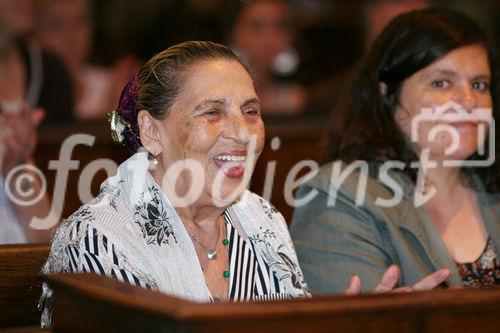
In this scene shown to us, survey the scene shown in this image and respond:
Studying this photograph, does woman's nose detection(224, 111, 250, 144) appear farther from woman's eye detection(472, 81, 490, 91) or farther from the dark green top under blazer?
woman's eye detection(472, 81, 490, 91)

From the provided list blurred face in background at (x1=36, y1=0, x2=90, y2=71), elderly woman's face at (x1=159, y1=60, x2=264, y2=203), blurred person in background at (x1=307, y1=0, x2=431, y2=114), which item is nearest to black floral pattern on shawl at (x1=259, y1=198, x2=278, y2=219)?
elderly woman's face at (x1=159, y1=60, x2=264, y2=203)

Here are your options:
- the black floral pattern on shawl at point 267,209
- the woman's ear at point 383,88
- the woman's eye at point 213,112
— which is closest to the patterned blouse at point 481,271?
the woman's ear at point 383,88

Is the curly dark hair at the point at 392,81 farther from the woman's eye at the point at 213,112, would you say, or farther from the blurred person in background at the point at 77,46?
the blurred person in background at the point at 77,46

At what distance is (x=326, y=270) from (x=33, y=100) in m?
2.07

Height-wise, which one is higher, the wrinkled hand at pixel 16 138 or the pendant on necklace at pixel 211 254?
the wrinkled hand at pixel 16 138

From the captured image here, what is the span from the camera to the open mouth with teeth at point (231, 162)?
8.70 feet

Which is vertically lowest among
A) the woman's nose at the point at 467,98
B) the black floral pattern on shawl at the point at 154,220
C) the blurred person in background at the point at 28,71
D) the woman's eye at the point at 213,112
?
the black floral pattern on shawl at the point at 154,220

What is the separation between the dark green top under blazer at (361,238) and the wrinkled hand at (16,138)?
100 cm

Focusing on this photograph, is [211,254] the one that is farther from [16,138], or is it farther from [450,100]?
[16,138]

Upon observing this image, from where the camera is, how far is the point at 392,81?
11.5ft

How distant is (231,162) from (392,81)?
1.01 meters

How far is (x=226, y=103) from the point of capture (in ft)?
8.72

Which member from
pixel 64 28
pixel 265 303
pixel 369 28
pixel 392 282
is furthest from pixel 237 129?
pixel 369 28

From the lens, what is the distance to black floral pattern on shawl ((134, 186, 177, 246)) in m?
2.52
